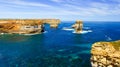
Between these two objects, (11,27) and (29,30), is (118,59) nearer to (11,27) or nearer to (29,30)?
(29,30)

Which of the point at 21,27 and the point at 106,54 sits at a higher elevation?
the point at 106,54

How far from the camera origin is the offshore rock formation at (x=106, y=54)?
31719 mm

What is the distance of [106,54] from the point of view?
32.7 metres

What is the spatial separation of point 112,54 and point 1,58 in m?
44.2

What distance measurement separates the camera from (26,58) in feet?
217

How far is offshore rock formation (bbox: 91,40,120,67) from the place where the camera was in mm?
31719

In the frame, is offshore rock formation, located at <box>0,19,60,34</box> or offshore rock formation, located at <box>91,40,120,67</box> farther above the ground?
offshore rock formation, located at <box>91,40,120,67</box>

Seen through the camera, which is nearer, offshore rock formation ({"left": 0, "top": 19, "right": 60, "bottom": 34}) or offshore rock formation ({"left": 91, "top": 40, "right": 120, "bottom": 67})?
offshore rock formation ({"left": 91, "top": 40, "right": 120, "bottom": 67})

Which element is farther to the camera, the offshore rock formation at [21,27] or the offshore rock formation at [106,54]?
the offshore rock formation at [21,27]

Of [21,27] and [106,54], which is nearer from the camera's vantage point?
[106,54]

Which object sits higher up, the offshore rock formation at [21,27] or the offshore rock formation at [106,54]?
the offshore rock formation at [106,54]

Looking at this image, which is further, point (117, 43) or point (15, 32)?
point (15, 32)

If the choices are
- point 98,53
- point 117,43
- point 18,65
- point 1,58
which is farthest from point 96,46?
point 1,58

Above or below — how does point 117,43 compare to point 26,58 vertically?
above
